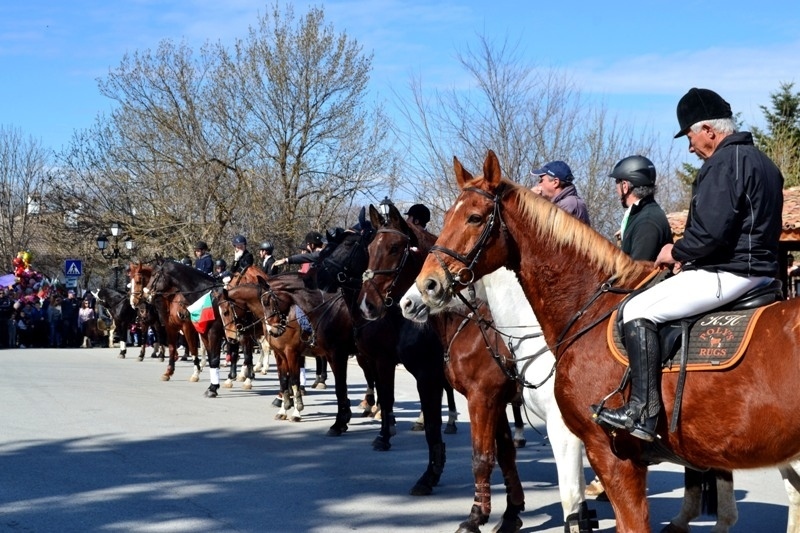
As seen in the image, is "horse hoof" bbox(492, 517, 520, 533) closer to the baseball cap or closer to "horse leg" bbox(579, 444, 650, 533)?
"horse leg" bbox(579, 444, 650, 533)

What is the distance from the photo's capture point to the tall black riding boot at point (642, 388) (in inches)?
166

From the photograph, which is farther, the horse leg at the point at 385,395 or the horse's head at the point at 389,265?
the horse leg at the point at 385,395

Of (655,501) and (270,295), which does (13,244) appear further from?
(655,501)

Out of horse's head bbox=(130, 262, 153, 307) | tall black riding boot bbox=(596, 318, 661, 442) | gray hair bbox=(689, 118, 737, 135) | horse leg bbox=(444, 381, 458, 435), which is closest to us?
tall black riding boot bbox=(596, 318, 661, 442)

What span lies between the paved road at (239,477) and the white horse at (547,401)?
0.71 metres

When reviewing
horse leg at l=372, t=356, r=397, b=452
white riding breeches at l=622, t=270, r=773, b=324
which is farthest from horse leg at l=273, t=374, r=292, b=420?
white riding breeches at l=622, t=270, r=773, b=324

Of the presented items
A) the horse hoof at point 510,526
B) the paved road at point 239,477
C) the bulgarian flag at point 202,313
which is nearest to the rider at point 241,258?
the bulgarian flag at point 202,313

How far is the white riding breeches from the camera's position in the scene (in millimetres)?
4309

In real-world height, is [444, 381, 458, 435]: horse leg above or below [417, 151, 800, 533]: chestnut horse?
below

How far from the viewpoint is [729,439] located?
406 centimetres

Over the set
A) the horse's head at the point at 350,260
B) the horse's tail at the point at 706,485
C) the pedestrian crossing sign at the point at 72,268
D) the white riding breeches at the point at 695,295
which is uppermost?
the pedestrian crossing sign at the point at 72,268

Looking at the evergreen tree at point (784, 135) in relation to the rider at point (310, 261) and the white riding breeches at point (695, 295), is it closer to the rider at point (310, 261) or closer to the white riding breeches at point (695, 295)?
the rider at point (310, 261)

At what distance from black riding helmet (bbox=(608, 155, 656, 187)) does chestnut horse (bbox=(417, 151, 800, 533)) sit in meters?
2.02

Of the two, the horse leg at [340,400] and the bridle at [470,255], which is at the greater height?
the bridle at [470,255]
